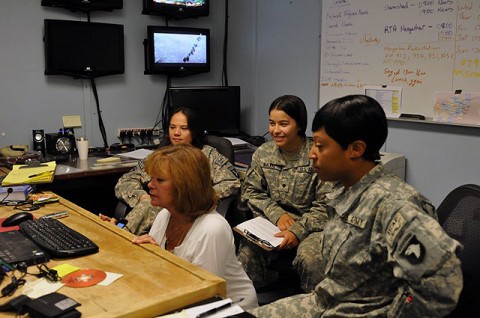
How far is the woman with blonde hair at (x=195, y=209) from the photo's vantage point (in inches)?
64.4

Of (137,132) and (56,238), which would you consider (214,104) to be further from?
(56,238)

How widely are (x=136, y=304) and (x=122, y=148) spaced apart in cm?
261

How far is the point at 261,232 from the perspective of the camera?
2365 millimetres

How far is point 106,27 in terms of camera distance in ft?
12.3

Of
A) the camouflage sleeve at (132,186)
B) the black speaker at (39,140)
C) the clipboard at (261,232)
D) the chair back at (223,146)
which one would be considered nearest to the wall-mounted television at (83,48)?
the black speaker at (39,140)


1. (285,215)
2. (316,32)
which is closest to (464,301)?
(285,215)

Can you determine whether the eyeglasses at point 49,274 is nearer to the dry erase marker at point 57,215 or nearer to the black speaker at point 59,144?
the dry erase marker at point 57,215

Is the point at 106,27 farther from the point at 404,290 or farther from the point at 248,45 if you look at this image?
the point at 404,290

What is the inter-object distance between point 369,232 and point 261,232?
1.05m

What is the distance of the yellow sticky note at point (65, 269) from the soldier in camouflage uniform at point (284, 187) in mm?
1100

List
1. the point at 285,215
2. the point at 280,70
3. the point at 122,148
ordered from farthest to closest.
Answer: the point at 280,70 < the point at 122,148 < the point at 285,215

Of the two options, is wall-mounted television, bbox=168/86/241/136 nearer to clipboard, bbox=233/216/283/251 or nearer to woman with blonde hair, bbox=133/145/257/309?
clipboard, bbox=233/216/283/251

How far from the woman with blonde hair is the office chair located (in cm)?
Result: 69

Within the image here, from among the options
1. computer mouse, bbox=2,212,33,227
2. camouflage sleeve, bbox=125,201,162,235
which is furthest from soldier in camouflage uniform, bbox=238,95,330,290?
computer mouse, bbox=2,212,33,227
